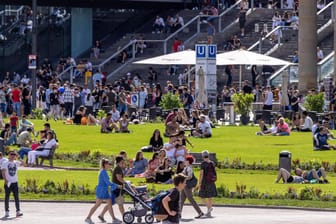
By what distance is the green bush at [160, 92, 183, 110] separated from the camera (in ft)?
210

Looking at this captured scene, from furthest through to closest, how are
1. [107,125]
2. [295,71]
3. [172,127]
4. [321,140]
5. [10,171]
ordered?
[295,71] → [107,125] → [172,127] → [321,140] → [10,171]

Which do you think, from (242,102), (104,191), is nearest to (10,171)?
(104,191)

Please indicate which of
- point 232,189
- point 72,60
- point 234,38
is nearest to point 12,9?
point 72,60

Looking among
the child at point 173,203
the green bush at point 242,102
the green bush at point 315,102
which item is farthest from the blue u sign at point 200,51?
the child at point 173,203

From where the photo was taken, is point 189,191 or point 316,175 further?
point 316,175

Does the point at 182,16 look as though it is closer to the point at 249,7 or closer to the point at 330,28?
the point at 249,7

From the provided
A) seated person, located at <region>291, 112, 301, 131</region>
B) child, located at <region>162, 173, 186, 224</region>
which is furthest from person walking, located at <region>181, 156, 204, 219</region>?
seated person, located at <region>291, 112, 301, 131</region>

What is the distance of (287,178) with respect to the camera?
140 ft

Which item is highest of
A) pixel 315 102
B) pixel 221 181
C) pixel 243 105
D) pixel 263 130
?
pixel 315 102

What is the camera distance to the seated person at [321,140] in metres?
50.4

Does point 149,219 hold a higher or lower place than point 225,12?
lower

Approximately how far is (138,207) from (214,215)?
2.48 meters

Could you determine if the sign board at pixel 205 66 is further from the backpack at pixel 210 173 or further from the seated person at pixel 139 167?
the backpack at pixel 210 173

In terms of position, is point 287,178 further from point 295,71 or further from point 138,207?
point 295,71
